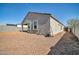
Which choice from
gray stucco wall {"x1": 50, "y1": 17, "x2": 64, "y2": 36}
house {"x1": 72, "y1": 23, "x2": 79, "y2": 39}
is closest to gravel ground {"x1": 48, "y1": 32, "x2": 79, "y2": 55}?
house {"x1": 72, "y1": 23, "x2": 79, "y2": 39}

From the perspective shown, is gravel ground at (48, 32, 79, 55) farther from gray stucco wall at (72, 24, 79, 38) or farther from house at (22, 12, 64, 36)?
house at (22, 12, 64, 36)

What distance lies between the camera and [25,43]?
2.43 m

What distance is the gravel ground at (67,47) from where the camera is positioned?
2.39m

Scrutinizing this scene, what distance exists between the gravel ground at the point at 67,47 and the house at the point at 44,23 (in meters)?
0.17

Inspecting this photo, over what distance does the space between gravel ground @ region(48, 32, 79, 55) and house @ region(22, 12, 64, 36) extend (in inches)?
6.7

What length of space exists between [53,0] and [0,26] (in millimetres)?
768

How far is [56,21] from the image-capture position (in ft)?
7.98

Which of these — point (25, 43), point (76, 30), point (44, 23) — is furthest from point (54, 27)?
point (25, 43)

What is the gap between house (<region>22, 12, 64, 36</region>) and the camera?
7.99 feet

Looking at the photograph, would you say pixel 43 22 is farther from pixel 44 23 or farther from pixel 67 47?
pixel 67 47

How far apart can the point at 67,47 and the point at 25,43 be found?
0.55 metres

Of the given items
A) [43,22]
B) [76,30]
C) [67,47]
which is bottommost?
[67,47]
